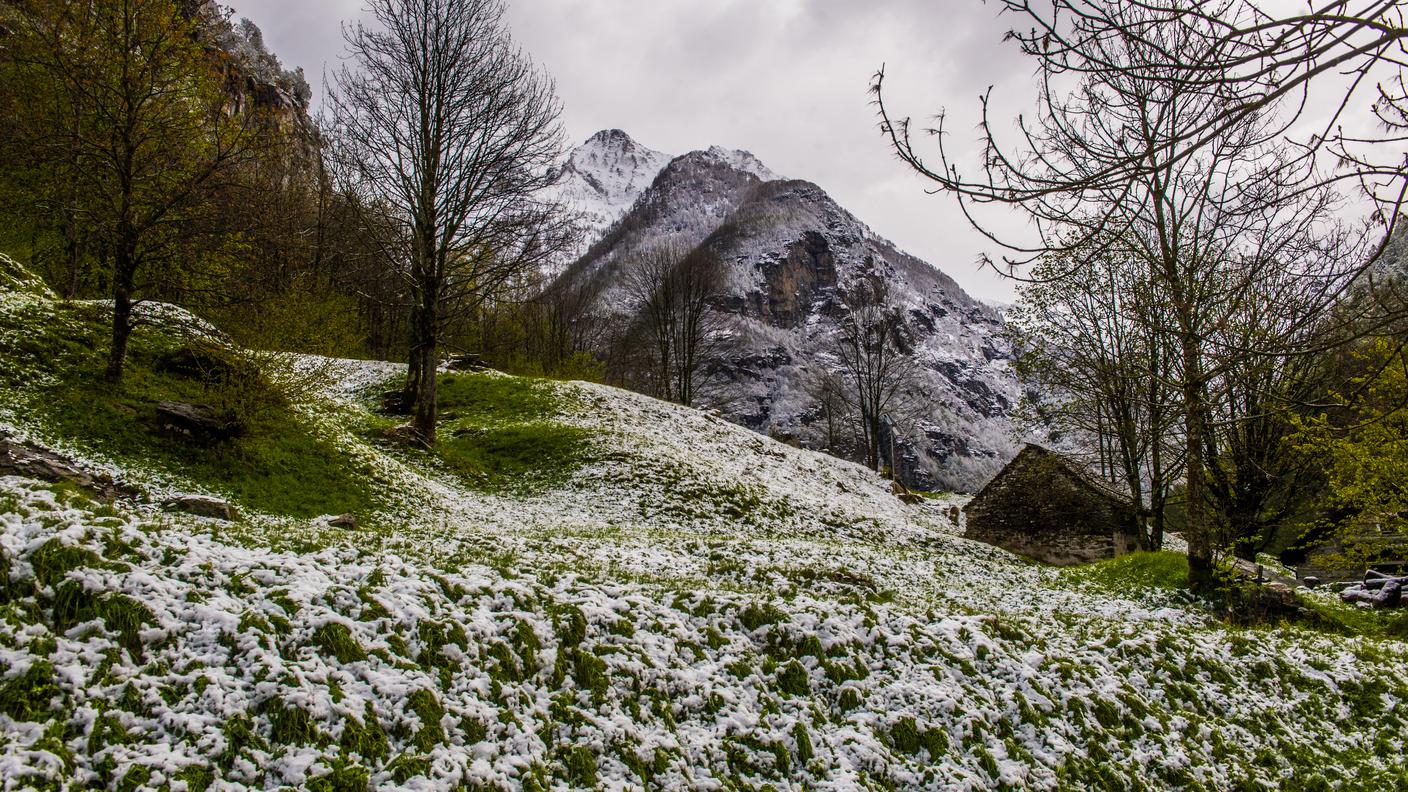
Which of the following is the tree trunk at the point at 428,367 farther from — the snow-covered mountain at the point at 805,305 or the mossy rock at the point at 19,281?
the snow-covered mountain at the point at 805,305

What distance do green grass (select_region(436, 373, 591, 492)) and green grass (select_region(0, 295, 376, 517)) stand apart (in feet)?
15.1

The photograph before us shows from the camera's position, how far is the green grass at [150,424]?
11.0 meters

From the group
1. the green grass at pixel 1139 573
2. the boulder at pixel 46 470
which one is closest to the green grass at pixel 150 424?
the boulder at pixel 46 470

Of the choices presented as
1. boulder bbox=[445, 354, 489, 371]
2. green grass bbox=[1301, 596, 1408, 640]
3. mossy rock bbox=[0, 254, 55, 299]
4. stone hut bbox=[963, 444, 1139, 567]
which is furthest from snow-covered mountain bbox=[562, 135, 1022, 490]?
green grass bbox=[1301, 596, 1408, 640]

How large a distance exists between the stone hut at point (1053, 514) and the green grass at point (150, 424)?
17.9 meters

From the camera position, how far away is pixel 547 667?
5.31 metres

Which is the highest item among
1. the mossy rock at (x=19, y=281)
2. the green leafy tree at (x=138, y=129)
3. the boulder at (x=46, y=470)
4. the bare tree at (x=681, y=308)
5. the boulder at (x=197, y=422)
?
the bare tree at (x=681, y=308)

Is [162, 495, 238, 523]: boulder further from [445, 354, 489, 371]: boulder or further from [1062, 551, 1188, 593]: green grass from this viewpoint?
[445, 354, 489, 371]: boulder

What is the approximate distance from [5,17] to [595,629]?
1173 inches

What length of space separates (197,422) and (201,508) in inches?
159

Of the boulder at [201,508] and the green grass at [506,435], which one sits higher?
the green grass at [506,435]

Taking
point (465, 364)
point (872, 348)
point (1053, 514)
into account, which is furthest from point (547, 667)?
point (872, 348)

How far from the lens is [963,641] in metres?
6.98

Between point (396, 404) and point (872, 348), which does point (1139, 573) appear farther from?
point (872, 348)
